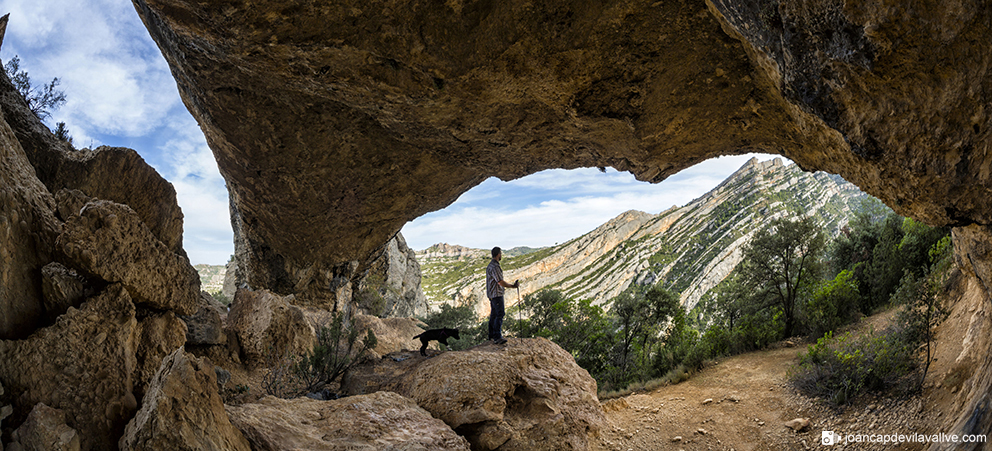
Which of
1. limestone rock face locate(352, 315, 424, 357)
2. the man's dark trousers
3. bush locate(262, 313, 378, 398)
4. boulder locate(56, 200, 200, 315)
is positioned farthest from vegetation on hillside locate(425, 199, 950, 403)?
boulder locate(56, 200, 200, 315)

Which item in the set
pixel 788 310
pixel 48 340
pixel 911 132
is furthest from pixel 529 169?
pixel 788 310

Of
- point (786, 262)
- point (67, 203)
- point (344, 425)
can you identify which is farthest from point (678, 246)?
point (67, 203)

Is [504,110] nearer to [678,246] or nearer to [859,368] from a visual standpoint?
[859,368]

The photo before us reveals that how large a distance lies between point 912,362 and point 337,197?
10.7m

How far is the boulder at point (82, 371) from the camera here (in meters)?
2.49

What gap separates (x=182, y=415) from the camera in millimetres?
2541

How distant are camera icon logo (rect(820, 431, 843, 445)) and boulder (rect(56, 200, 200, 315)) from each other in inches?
325

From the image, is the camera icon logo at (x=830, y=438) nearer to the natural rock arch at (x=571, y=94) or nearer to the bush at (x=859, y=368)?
the bush at (x=859, y=368)

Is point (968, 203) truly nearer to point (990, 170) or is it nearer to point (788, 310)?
point (990, 170)

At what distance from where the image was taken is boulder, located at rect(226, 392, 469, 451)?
11.2 feet

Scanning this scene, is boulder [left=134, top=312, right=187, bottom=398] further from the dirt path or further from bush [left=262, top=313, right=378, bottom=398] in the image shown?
the dirt path

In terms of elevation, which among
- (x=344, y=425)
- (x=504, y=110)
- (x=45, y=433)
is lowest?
(x=344, y=425)

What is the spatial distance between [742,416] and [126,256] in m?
8.85

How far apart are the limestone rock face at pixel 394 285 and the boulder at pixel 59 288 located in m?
12.8
